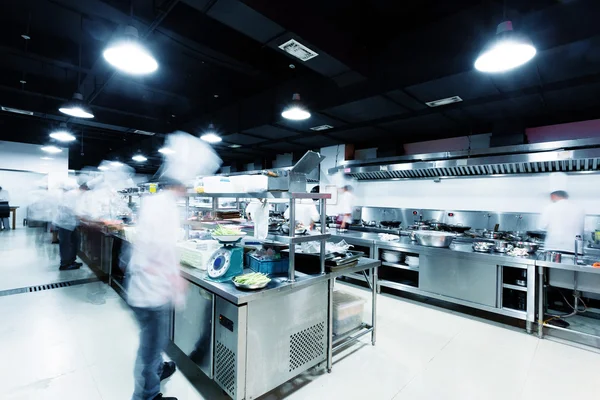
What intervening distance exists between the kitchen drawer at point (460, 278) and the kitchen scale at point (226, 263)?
2799 millimetres

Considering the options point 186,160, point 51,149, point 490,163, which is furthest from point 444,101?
point 51,149

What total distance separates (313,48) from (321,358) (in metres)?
2.98

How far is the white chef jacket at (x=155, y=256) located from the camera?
1.80 metres

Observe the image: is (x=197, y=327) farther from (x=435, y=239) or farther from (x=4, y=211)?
(x=4, y=211)

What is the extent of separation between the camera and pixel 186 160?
6.89ft

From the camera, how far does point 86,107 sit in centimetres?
435

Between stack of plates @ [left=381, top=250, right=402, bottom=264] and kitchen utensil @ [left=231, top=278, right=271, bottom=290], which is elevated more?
kitchen utensil @ [left=231, top=278, right=271, bottom=290]

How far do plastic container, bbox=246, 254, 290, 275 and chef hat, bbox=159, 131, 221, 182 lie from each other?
2.69 ft

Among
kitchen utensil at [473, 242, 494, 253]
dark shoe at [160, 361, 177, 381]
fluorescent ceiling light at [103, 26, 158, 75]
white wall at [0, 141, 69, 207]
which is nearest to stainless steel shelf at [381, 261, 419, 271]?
kitchen utensil at [473, 242, 494, 253]

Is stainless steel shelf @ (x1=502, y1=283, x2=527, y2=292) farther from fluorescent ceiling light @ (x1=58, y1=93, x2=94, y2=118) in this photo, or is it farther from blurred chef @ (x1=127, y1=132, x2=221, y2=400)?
fluorescent ceiling light @ (x1=58, y1=93, x2=94, y2=118)

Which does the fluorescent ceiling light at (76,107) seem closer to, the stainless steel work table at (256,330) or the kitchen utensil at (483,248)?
the stainless steel work table at (256,330)

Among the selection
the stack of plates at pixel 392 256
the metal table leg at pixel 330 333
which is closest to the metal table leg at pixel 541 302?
the stack of plates at pixel 392 256

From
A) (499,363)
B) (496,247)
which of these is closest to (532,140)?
(496,247)

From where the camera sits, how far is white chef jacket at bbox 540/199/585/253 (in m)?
3.98
